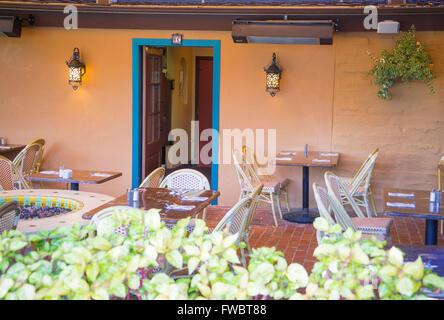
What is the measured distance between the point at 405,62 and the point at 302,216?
239 centimetres

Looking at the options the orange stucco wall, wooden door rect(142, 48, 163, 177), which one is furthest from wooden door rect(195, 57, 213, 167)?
the orange stucco wall

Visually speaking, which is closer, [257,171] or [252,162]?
[252,162]

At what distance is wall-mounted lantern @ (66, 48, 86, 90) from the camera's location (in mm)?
8047

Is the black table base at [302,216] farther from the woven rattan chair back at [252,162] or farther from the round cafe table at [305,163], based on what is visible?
the woven rattan chair back at [252,162]

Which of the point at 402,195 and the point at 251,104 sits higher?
the point at 251,104

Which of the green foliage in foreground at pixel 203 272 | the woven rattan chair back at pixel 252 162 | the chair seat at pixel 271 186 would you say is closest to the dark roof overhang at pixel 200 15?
the woven rattan chair back at pixel 252 162

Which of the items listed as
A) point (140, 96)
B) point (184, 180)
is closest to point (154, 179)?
point (184, 180)

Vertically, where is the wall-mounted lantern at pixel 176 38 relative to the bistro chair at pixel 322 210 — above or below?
above

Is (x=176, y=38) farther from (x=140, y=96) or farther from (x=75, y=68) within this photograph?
(x=75, y=68)

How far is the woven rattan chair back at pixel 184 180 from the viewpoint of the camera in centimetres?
552

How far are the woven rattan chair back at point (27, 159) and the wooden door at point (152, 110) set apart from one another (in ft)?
5.53

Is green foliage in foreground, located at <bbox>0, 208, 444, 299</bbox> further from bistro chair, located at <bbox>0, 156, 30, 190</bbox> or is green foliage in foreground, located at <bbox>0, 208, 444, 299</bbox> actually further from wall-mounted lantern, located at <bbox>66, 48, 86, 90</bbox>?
wall-mounted lantern, located at <bbox>66, 48, 86, 90</bbox>

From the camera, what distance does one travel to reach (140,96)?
27.3 ft

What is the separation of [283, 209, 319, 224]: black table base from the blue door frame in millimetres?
1279
